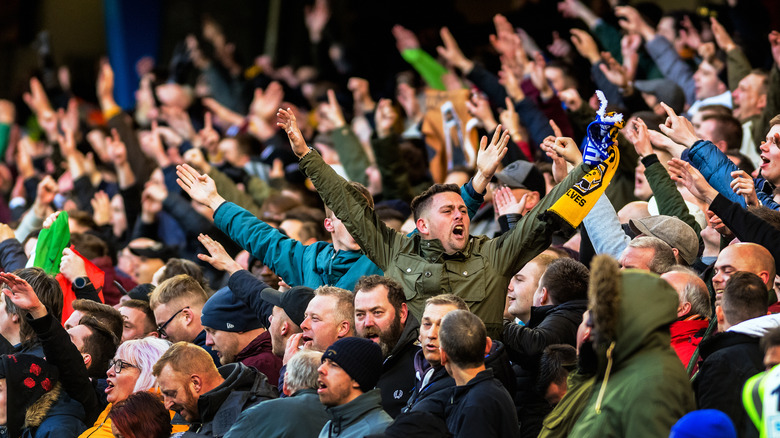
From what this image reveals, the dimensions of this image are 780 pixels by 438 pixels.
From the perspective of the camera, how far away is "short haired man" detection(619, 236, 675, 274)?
5078mm

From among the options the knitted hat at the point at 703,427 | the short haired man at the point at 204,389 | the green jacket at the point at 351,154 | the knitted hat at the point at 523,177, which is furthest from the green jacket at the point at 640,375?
the green jacket at the point at 351,154

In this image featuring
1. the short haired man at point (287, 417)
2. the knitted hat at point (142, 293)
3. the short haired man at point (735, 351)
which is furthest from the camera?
the knitted hat at point (142, 293)

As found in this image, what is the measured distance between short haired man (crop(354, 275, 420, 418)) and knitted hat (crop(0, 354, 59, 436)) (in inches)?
68.2

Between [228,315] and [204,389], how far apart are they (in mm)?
987

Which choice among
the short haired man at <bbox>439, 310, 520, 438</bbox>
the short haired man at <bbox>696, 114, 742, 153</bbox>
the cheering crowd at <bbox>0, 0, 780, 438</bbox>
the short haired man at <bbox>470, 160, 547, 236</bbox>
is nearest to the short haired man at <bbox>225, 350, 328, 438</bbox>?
the cheering crowd at <bbox>0, 0, 780, 438</bbox>

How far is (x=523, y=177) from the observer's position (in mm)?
6445

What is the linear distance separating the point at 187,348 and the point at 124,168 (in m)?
4.91

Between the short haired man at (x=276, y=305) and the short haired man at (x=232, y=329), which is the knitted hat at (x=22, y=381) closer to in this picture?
the short haired man at (x=232, y=329)

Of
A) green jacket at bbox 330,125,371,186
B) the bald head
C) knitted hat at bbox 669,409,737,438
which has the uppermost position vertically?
knitted hat at bbox 669,409,737,438

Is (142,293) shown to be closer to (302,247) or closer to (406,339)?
(302,247)

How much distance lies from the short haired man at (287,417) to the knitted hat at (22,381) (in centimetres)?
151

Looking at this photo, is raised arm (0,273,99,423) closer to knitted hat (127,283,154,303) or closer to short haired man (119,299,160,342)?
short haired man (119,299,160,342)

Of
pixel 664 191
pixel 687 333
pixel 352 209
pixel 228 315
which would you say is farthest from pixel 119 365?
pixel 664 191

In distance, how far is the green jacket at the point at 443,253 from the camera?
15.9ft
